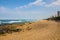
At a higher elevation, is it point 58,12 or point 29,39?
point 58,12

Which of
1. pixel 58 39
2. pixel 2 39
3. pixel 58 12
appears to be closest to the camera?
pixel 58 39

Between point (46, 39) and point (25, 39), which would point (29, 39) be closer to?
point (25, 39)

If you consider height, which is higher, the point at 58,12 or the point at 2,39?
the point at 58,12

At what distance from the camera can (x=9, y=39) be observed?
12203 millimetres

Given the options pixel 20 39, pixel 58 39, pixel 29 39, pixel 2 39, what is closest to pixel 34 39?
pixel 29 39

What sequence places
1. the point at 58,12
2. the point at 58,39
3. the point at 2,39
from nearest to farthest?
the point at 58,39 < the point at 2,39 < the point at 58,12

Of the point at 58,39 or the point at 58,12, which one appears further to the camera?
the point at 58,12

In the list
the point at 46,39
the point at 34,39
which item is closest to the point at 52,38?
the point at 46,39

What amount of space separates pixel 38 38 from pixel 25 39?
46.4 inches

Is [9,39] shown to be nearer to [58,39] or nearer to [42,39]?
[42,39]

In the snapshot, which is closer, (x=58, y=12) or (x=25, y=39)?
(x=25, y=39)

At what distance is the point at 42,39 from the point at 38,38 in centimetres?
46

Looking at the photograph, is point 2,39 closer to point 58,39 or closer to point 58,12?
point 58,39

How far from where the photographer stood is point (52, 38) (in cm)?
1211
